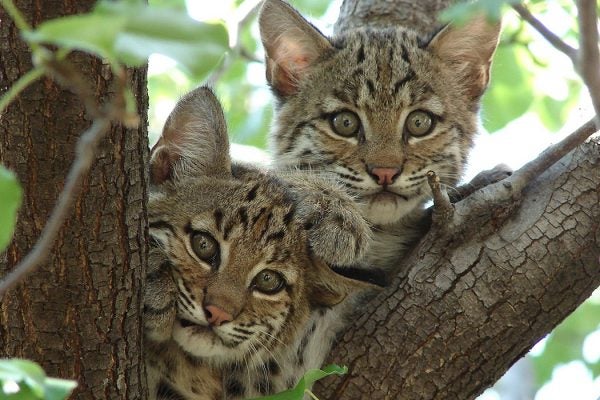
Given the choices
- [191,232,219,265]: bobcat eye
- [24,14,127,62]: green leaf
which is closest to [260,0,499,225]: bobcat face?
[191,232,219,265]: bobcat eye

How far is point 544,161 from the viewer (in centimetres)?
441

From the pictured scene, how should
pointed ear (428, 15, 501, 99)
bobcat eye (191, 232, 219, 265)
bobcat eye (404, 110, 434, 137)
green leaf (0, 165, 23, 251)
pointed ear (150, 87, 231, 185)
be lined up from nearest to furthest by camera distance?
green leaf (0, 165, 23, 251) < bobcat eye (191, 232, 219, 265) < pointed ear (150, 87, 231, 185) < bobcat eye (404, 110, 434, 137) < pointed ear (428, 15, 501, 99)

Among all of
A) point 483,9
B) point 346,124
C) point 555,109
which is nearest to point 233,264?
point 346,124

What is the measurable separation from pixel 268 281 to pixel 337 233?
15.8 inches

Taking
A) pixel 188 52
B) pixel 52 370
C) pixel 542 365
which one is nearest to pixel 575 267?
pixel 52 370

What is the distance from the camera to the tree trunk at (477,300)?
13.3ft

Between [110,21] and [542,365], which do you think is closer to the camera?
Result: [110,21]

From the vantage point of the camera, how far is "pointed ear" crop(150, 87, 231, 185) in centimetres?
457

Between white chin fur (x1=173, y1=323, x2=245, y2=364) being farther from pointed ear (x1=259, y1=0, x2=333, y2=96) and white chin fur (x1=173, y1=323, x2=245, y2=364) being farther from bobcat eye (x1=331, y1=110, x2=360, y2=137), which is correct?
pointed ear (x1=259, y1=0, x2=333, y2=96)

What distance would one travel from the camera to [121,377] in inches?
136

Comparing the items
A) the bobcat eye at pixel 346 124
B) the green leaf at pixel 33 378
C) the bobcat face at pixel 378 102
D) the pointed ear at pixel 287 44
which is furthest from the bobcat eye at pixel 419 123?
the green leaf at pixel 33 378

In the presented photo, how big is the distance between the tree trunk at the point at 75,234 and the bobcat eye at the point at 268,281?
0.90 metres

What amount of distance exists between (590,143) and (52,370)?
8.66ft

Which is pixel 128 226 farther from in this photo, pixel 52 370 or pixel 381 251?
pixel 381 251
